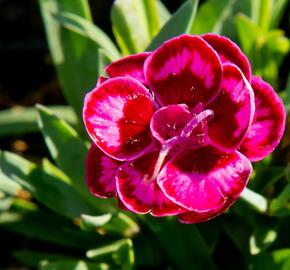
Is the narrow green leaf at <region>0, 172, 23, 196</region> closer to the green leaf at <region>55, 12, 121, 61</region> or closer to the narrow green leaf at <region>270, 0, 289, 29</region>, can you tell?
the green leaf at <region>55, 12, 121, 61</region>

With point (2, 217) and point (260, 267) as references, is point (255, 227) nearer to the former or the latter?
point (260, 267)

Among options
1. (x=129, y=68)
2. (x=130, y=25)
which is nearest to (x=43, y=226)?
(x=130, y=25)

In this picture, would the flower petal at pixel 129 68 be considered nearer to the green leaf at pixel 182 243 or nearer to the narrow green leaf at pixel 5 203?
the green leaf at pixel 182 243

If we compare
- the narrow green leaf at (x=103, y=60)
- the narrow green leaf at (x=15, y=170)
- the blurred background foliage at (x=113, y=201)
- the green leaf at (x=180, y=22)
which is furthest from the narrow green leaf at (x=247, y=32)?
the narrow green leaf at (x=15, y=170)

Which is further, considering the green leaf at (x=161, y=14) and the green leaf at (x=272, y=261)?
the green leaf at (x=161, y=14)

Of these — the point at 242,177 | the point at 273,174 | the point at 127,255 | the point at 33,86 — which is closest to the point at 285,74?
the point at 273,174
